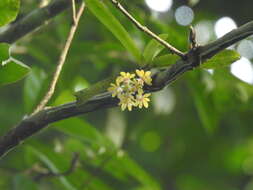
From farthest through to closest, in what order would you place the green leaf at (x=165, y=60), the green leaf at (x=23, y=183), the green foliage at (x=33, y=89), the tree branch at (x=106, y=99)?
→ the green foliage at (x=33, y=89), the green leaf at (x=23, y=183), the green leaf at (x=165, y=60), the tree branch at (x=106, y=99)

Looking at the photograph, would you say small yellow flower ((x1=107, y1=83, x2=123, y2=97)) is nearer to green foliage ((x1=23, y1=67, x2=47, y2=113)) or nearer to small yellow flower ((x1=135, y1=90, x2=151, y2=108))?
small yellow flower ((x1=135, y1=90, x2=151, y2=108))

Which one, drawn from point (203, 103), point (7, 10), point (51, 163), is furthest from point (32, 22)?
point (203, 103)

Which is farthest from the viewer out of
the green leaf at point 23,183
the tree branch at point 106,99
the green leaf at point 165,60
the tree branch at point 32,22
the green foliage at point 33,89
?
the green foliage at point 33,89

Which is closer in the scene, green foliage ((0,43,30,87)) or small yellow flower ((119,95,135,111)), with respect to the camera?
small yellow flower ((119,95,135,111))

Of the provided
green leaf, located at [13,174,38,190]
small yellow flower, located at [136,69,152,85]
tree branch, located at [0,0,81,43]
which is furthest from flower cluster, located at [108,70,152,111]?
green leaf, located at [13,174,38,190]

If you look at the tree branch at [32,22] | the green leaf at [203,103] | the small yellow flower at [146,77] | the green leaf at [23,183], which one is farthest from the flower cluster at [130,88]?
the green leaf at [203,103]

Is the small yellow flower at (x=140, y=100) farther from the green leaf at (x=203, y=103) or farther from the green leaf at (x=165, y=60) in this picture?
the green leaf at (x=203, y=103)
